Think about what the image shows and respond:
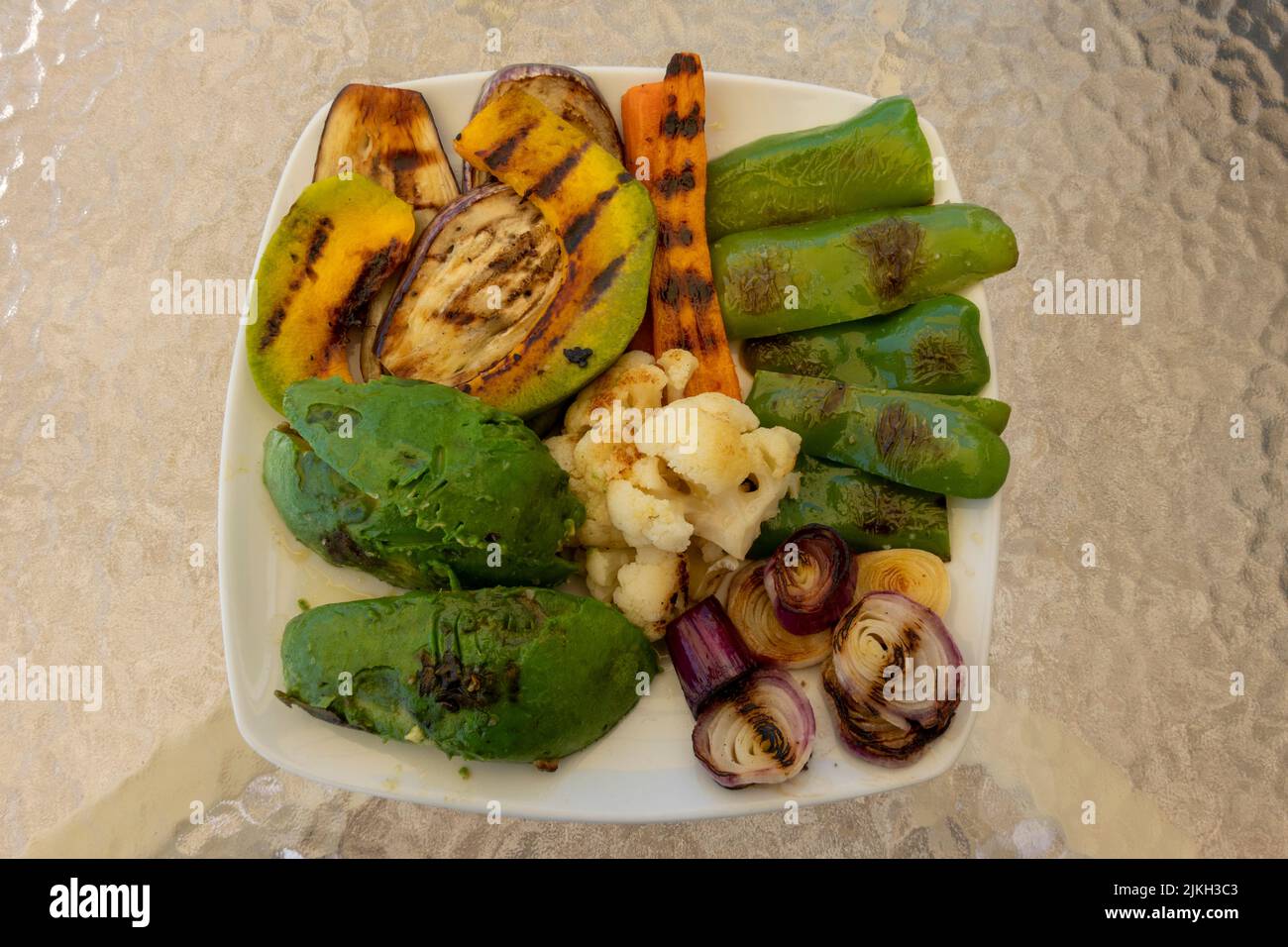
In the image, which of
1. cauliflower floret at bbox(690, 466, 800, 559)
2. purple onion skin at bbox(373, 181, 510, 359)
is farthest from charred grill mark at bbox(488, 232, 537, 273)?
cauliflower floret at bbox(690, 466, 800, 559)

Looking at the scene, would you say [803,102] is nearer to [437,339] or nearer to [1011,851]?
[437,339]

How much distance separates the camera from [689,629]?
5.47 ft

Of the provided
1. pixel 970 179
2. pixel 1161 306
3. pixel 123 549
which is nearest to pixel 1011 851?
pixel 1161 306

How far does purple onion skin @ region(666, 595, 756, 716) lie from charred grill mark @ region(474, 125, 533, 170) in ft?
2.95

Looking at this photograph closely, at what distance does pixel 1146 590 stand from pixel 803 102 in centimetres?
140

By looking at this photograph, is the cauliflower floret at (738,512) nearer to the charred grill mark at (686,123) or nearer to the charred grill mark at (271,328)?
the charred grill mark at (686,123)

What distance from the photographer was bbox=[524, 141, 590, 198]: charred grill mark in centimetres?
176

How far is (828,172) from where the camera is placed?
185 cm

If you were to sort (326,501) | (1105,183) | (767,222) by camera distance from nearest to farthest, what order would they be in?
(326,501), (767,222), (1105,183)

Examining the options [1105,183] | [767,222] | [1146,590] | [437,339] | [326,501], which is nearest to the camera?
[326,501]

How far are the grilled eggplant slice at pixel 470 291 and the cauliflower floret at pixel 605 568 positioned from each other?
0.41 meters

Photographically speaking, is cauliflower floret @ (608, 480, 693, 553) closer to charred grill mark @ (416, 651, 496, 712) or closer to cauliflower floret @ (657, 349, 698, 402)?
cauliflower floret @ (657, 349, 698, 402)

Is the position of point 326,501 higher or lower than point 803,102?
lower

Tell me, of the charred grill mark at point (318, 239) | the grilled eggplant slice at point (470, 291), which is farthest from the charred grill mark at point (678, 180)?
the charred grill mark at point (318, 239)
